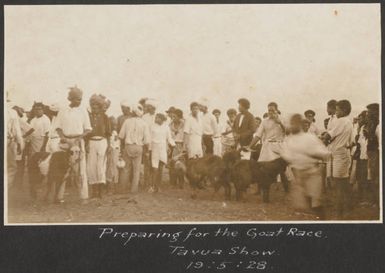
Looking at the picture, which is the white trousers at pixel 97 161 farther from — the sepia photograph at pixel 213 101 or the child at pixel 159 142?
the child at pixel 159 142

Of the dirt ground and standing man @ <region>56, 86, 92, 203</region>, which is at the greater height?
standing man @ <region>56, 86, 92, 203</region>

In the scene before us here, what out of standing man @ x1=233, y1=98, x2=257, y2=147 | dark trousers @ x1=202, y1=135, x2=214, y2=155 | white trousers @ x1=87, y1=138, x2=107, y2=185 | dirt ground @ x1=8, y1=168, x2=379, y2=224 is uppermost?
standing man @ x1=233, y1=98, x2=257, y2=147

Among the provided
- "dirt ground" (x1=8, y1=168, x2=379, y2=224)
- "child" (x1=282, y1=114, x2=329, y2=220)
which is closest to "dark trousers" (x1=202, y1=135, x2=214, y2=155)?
"dirt ground" (x1=8, y1=168, x2=379, y2=224)

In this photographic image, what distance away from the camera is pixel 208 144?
188 inches

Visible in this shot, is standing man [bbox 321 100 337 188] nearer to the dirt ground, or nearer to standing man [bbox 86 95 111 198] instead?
the dirt ground

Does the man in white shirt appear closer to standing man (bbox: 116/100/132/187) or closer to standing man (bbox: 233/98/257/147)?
standing man (bbox: 116/100/132/187)

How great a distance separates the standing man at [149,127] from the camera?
15.6 feet

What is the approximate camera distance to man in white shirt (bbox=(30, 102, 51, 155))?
4703 mm

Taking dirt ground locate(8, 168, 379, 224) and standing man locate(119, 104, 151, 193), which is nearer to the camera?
dirt ground locate(8, 168, 379, 224)

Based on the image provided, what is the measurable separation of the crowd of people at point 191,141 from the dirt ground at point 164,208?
0.09m

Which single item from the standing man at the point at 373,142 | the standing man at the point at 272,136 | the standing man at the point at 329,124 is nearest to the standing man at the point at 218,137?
the standing man at the point at 272,136

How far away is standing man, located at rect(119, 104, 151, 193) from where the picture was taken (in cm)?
478
